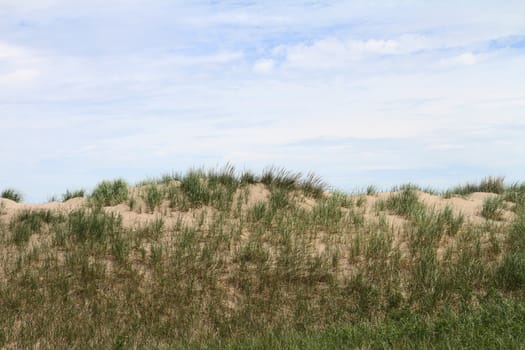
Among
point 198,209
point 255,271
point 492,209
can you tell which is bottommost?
point 255,271

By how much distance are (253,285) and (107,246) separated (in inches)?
112

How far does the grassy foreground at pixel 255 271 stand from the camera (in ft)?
26.4

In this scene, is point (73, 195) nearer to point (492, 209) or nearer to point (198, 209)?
point (198, 209)

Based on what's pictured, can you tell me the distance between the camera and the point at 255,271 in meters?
10.3

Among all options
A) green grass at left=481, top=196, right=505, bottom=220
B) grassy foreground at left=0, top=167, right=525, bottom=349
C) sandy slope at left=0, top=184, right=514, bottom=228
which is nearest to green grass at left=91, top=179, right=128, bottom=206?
grassy foreground at left=0, top=167, right=525, bottom=349

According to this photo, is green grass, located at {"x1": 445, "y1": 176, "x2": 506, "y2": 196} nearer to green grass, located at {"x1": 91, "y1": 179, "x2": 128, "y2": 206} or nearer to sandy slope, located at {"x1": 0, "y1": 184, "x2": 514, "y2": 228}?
sandy slope, located at {"x1": 0, "y1": 184, "x2": 514, "y2": 228}

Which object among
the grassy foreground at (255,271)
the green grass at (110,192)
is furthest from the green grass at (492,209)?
the green grass at (110,192)

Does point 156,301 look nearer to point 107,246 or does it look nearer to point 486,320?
point 107,246

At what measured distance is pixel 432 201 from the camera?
14914 millimetres

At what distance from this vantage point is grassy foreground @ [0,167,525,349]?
8055 mm

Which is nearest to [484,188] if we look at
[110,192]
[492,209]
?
[492,209]

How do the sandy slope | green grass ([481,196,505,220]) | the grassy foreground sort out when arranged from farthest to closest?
green grass ([481,196,505,220]) < the sandy slope < the grassy foreground

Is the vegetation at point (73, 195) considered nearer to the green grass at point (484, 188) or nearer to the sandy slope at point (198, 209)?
the sandy slope at point (198, 209)

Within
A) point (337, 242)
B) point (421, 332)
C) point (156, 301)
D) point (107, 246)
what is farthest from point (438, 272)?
point (107, 246)
